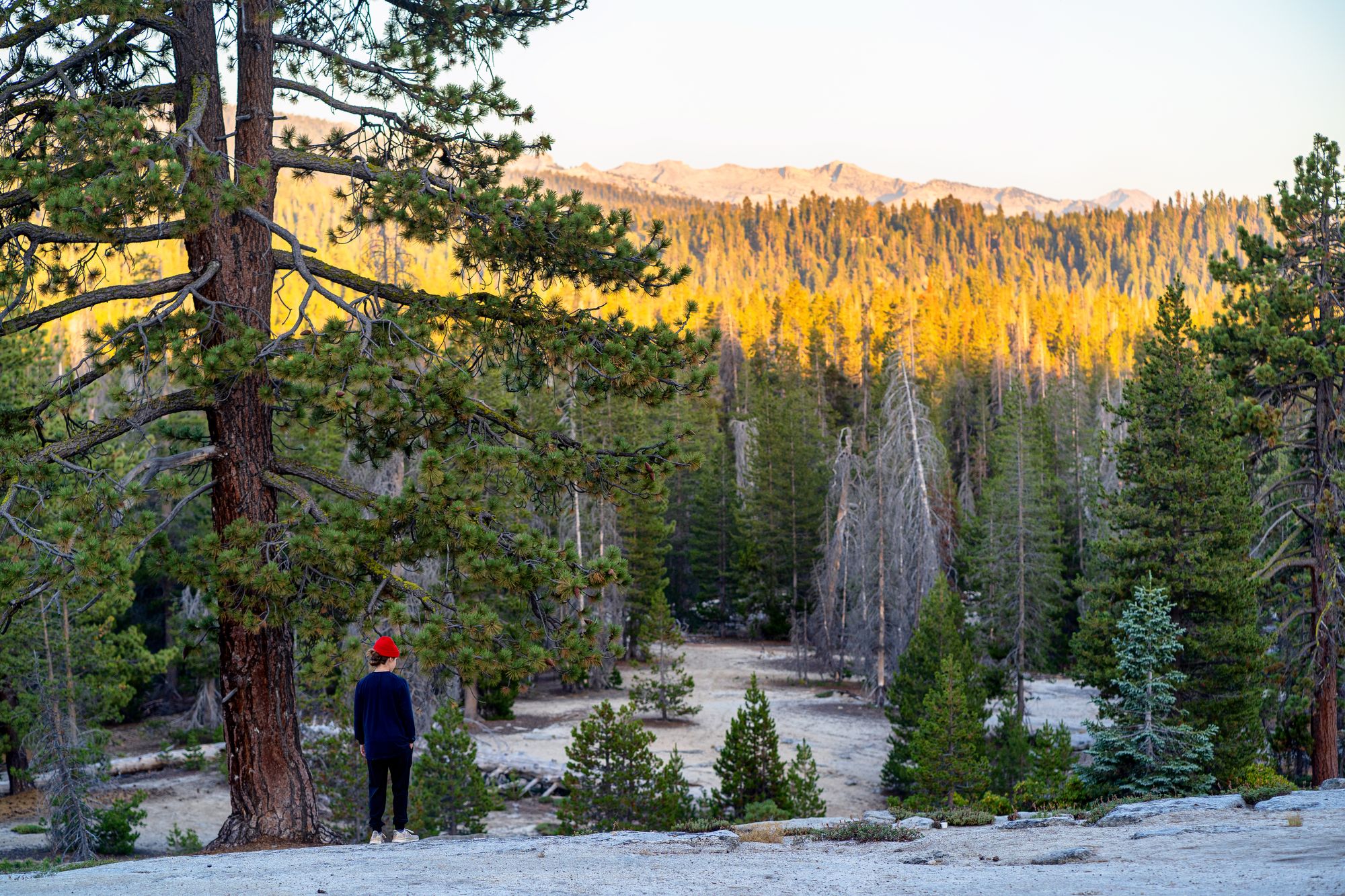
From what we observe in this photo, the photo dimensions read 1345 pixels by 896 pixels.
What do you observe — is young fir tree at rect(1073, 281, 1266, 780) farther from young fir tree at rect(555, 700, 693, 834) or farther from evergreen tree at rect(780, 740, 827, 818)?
young fir tree at rect(555, 700, 693, 834)

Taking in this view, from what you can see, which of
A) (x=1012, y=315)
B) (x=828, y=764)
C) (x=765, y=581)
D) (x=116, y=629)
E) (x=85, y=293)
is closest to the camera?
(x=85, y=293)

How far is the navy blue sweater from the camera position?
25.2ft

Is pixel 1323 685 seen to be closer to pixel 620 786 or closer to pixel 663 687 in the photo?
pixel 620 786

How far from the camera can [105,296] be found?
8172 millimetres

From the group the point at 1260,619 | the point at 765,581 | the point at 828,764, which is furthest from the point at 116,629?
the point at 1260,619

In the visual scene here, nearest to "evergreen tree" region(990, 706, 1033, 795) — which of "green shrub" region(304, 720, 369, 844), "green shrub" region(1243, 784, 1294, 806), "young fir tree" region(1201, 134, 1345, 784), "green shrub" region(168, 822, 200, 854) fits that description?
"young fir tree" region(1201, 134, 1345, 784)

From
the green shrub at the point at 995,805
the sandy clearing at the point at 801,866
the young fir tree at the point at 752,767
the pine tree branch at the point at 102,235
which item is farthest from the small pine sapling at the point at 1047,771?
the pine tree branch at the point at 102,235

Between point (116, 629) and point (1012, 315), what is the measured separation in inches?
3542

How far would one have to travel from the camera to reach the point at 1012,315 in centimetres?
10588

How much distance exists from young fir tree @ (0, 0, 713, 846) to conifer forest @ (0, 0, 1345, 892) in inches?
1.8

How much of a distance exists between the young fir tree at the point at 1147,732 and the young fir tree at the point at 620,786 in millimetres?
6250

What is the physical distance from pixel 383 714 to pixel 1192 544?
15044mm

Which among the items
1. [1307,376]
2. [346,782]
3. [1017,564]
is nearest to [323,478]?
[346,782]

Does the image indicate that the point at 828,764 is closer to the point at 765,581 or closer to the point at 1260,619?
the point at 1260,619
